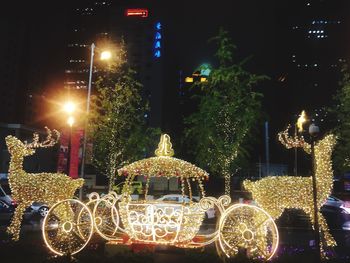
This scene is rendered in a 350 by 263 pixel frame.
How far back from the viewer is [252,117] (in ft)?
69.6

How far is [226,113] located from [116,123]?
6.28m

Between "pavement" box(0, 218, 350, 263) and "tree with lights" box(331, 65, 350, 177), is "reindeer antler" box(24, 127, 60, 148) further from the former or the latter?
"tree with lights" box(331, 65, 350, 177)

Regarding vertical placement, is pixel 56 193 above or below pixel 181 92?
below

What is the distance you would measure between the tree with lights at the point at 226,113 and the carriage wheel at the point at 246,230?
11.6 metres

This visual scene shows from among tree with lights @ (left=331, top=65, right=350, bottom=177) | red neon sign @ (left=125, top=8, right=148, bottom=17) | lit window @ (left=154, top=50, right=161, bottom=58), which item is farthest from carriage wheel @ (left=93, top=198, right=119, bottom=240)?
red neon sign @ (left=125, top=8, right=148, bottom=17)

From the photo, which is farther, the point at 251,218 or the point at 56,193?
the point at 56,193

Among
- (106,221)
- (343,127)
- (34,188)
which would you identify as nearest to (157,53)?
(343,127)

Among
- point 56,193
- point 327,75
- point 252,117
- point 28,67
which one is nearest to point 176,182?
point 252,117

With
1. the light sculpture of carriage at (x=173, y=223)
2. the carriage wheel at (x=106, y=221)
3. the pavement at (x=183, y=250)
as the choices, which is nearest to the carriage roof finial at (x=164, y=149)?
the light sculpture of carriage at (x=173, y=223)

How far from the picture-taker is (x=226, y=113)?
21641 millimetres

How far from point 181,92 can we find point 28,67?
32966 mm

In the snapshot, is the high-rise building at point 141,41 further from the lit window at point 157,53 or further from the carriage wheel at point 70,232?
the carriage wheel at point 70,232

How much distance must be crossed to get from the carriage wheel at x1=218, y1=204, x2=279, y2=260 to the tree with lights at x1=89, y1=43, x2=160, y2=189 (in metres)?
13.7

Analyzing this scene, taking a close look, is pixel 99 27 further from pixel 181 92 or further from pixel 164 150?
pixel 164 150
